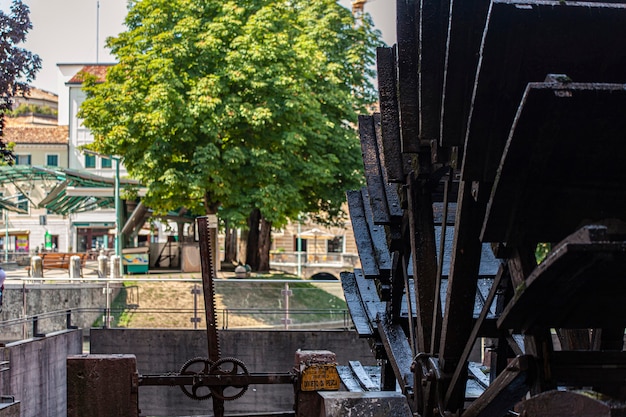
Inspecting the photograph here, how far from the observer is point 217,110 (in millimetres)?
27625

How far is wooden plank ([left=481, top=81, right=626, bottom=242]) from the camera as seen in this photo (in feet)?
16.3

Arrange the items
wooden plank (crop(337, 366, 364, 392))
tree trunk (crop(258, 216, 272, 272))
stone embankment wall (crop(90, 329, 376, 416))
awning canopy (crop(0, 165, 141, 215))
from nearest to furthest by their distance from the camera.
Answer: wooden plank (crop(337, 366, 364, 392))
stone embankment wall (crop(90, 329, 376, 416))
tree trunk (crop(258, 216, 272, 272))
awning canopy (crop(0, 165, 141, 215))

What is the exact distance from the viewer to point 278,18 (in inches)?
1143

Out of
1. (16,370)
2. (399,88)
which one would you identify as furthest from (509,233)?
(16,370)

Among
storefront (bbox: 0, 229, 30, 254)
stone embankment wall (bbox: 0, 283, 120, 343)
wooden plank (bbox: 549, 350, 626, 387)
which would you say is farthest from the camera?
storefront (bbox: 0, 229, 30, 254)

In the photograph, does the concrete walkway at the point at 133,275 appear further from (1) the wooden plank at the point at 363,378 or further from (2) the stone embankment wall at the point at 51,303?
(1) the wooden plank at the point at 363,378

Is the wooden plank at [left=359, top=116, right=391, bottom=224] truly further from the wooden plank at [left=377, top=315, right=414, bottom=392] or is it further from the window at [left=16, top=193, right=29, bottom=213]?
the window at [left=16, top=193, right=29, bottom=213]

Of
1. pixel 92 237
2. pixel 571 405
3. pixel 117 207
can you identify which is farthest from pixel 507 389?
pixel 92 237

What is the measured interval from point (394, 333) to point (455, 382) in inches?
105

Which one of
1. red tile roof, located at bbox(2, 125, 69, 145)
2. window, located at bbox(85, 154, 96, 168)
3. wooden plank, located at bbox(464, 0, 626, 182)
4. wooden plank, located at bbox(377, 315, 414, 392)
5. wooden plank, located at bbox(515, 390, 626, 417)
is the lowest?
wooden plank, located at bbox(377, 315, 414, 392)

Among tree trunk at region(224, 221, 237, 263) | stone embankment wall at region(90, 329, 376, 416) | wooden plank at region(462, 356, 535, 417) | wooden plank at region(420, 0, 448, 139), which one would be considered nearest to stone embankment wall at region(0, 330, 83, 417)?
stone embankment wall at region(90, 329, 376, 416)

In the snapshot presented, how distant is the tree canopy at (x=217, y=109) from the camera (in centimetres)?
2744

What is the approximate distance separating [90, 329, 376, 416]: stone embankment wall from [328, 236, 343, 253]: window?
3567 cm

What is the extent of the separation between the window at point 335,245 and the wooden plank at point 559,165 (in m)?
49.5
